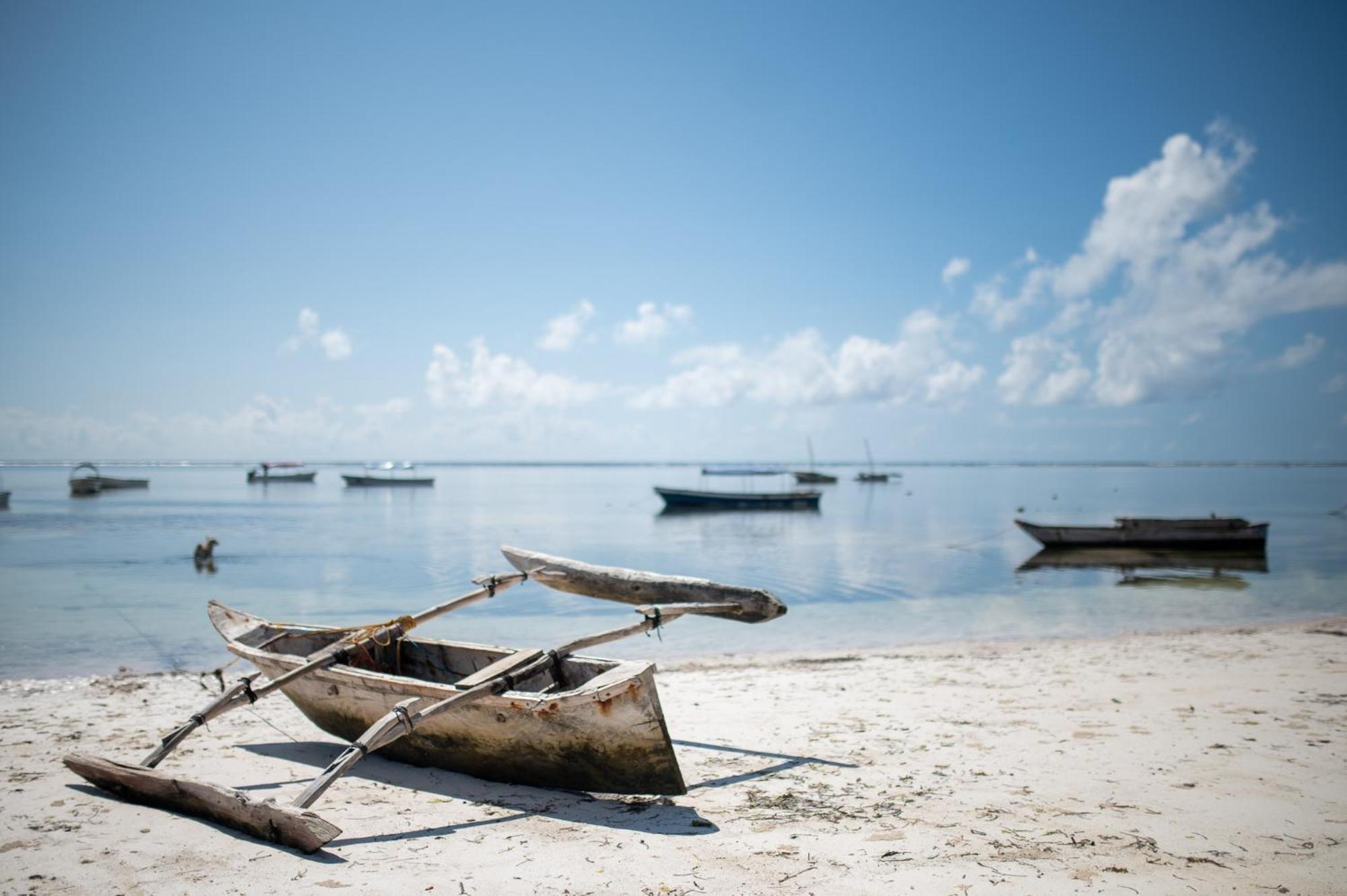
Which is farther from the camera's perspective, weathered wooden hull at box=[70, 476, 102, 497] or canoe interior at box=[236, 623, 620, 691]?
weathered wooden hull at box=[70, 476, 102, 497]

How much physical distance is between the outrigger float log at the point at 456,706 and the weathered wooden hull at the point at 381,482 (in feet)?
256

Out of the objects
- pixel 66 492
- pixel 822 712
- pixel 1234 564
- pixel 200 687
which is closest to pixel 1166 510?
pixel 1234 564

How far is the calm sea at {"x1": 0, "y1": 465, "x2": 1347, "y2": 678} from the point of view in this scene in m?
13.9

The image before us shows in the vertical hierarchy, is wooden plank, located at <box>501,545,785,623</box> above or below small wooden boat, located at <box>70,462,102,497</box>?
above

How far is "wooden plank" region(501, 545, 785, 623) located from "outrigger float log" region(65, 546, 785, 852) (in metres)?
0.02

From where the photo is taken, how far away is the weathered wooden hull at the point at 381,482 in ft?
271

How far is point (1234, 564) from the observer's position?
23.9 metres

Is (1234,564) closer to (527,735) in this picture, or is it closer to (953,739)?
(953,739)

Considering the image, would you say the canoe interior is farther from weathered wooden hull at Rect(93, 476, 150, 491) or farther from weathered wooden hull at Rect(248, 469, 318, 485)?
weathered wooden hull at Rect(248, 469, 318, 485)

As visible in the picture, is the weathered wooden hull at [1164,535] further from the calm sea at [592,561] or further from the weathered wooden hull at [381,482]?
the weathered wooden hull at [381,482]

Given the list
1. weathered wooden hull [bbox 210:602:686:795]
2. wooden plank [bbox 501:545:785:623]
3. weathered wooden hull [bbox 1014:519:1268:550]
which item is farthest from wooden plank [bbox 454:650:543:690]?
weathered wooden hull [bbox 1014:519:1268:550]

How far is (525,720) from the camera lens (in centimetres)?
531

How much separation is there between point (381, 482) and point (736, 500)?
47107 mm

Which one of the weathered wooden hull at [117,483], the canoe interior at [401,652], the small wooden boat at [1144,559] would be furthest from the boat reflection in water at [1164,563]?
the weathered wooden hull at [117,483]
